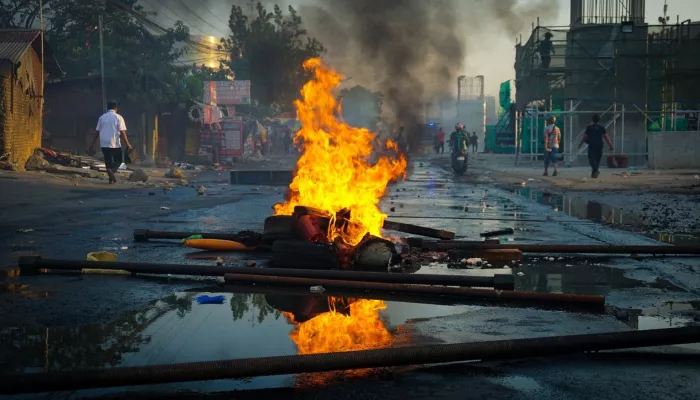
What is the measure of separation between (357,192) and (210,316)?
141 inches

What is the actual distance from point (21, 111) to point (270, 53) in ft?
139

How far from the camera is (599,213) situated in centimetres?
1382

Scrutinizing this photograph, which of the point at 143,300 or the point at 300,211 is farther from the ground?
→ the point at 300,211

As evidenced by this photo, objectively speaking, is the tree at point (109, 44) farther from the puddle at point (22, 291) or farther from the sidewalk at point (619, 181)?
the puddle at point (22, 291)

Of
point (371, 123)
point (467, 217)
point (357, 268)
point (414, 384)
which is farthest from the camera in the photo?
point (371, 123)

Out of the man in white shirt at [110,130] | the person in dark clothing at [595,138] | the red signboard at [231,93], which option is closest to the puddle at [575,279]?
the man in white shirt at [110,130]

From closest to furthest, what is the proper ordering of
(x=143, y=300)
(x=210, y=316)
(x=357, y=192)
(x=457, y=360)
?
(x=457, y=360) < (x=210, y=316) < (x=143, y=300) < (x=357, y=192)

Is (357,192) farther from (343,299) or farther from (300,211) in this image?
(343,299)

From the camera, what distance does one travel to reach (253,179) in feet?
78.6

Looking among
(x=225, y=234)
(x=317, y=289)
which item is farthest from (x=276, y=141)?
(x=317, y=289)

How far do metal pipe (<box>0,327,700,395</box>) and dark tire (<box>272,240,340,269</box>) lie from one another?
3258mm

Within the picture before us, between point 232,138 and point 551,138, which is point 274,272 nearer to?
point 551,138

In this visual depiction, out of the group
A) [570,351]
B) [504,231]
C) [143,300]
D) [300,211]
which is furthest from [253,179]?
[570,351]

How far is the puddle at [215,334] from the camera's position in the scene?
4.38 m
